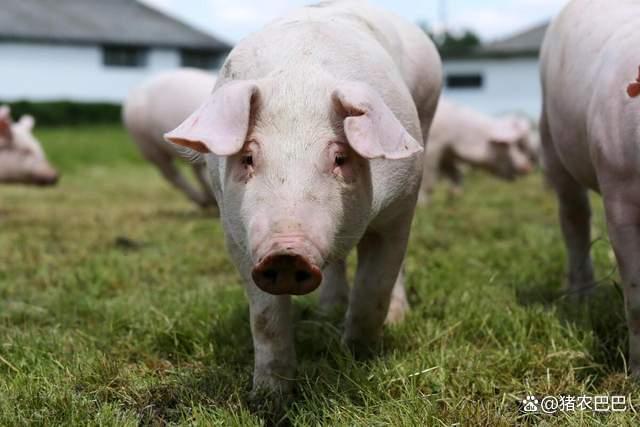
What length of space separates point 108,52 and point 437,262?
3318cm

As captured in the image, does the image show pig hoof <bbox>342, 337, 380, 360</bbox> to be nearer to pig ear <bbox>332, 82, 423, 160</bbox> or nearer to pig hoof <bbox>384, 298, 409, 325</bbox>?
pig hoof <bbox>384, 298, 409, 325</bbox>

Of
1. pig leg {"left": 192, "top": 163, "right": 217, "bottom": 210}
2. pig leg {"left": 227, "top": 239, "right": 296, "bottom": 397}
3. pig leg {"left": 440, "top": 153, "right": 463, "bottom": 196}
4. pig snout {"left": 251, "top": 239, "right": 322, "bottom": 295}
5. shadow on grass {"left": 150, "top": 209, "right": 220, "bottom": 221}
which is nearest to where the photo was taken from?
pig snout {"left": 251, "top": 239, "right": 322, "bottom": 295}

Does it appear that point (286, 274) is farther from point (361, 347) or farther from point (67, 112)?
point (67, 112)

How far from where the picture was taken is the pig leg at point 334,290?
4348 millimetres

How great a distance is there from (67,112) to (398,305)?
28.7 metres

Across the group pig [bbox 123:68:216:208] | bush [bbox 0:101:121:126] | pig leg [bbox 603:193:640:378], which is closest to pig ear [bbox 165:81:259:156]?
pig leg [bbox 603:193:640:378]

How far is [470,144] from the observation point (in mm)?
11398

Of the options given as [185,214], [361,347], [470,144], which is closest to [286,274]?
[361,347]

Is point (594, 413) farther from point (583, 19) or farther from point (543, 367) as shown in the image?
point (583, 19)

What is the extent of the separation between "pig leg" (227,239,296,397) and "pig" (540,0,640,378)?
4.04ft

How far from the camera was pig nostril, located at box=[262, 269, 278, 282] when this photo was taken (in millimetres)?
2457

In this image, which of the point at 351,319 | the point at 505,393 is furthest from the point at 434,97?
the point at 505,393

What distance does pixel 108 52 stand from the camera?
36.7m

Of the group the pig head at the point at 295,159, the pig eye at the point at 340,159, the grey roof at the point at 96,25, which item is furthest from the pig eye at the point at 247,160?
the grey roof at the point at 96,25
